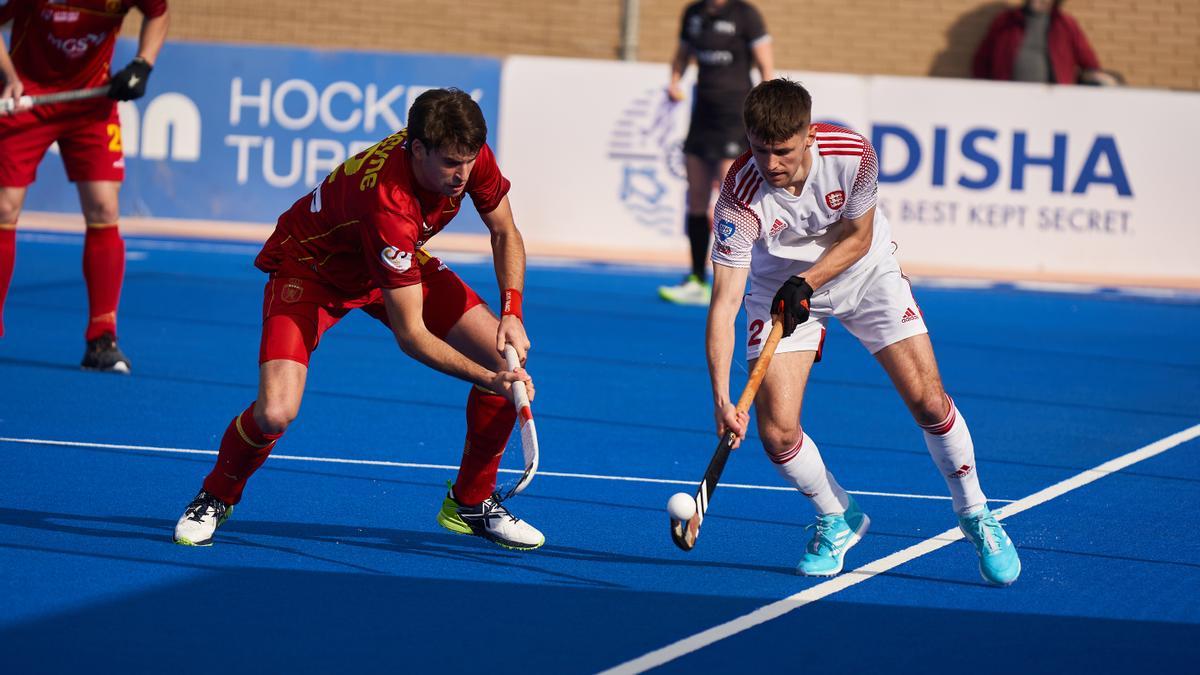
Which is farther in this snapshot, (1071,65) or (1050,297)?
(1071,65)

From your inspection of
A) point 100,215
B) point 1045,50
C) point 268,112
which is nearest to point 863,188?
point 100,215

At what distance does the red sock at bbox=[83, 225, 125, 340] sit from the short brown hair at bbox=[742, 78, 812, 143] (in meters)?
4.38

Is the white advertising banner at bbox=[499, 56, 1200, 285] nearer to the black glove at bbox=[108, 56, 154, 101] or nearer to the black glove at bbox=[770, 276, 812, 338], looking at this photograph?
the black glove at bbox=[108, 56, 154, 101]

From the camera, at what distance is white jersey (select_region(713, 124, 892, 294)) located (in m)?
4.80

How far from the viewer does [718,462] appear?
472cm

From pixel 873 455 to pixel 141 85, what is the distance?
3.63 metres

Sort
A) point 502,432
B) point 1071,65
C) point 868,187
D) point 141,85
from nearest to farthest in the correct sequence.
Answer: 1. point 868,187
2. point 502,432
3. point 141,85
4. point 1071,65

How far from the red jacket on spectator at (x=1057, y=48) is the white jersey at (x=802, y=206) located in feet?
37.3

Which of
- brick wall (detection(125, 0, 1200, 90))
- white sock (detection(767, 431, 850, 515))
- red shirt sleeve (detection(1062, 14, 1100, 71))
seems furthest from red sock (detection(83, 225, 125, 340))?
red shirt sleeve (detection(1062, 14, 1100, 71))

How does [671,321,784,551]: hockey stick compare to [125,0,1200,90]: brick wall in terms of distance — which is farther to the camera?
[125,0,1200,90]: brick wall

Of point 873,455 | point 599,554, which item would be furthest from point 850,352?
point 599,554

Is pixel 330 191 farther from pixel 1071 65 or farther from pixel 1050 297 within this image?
pixel 1071 65

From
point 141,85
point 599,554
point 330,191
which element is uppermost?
point 141,85

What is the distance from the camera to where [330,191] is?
16.7ft
